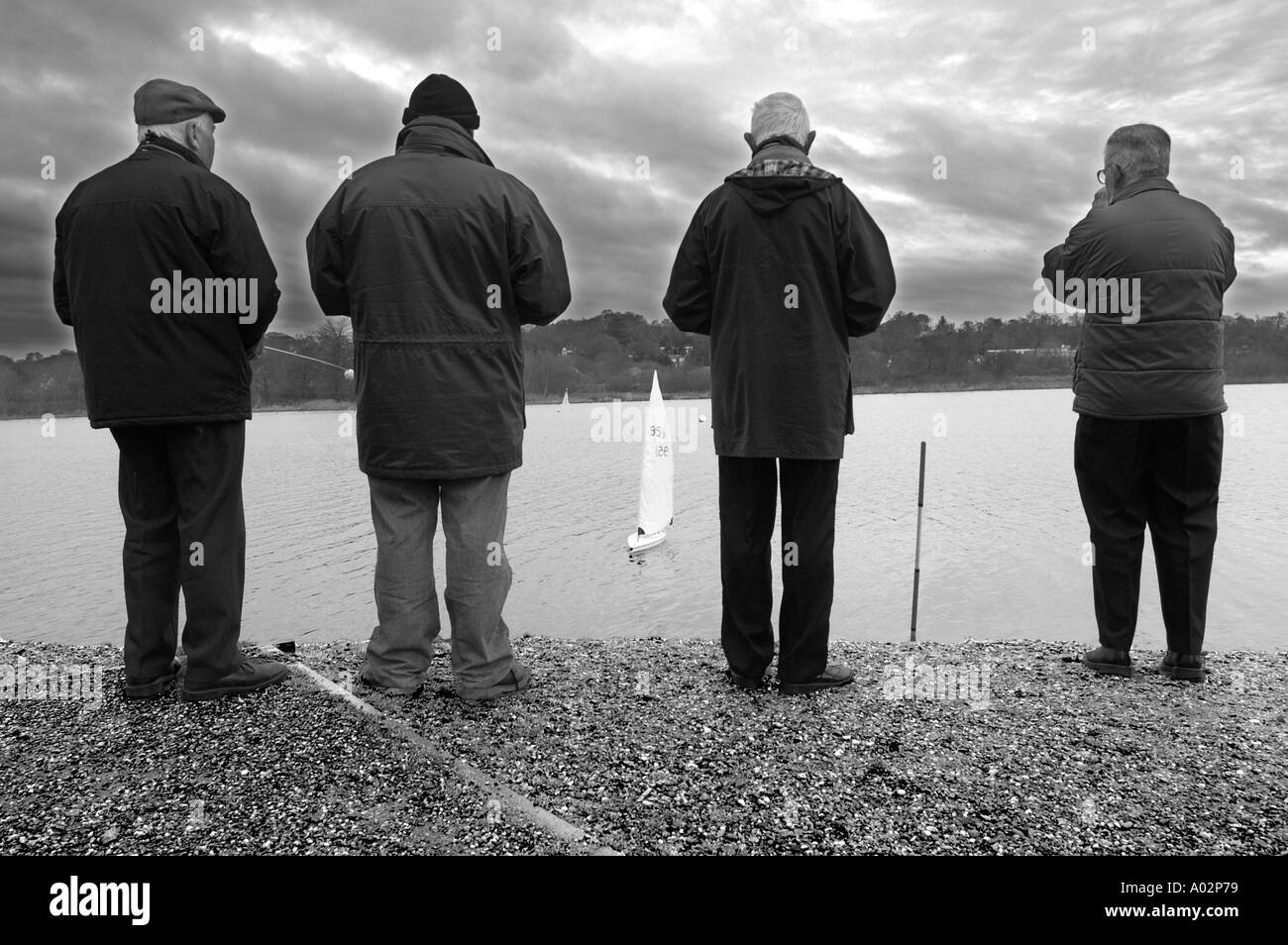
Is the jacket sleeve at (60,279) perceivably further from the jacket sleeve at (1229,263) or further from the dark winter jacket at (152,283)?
the jacket sleeve at (1229,263)

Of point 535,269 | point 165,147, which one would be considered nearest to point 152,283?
point 165,147

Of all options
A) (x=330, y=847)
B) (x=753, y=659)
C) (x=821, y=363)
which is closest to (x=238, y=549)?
(x=330, y=847)

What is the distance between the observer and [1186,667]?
4.54 m

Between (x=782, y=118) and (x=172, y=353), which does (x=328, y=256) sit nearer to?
(x=172, y=353)

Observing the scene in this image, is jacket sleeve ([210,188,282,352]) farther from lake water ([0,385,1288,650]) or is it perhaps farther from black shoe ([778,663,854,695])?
lake water ([0,385,1288,650])

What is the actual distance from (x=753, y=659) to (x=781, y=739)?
712 mm

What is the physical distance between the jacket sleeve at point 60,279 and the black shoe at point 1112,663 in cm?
542

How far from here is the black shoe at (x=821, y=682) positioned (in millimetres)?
4172

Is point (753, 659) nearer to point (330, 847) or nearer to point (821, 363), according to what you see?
point (821, 363)

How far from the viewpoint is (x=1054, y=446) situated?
5406 centimetres

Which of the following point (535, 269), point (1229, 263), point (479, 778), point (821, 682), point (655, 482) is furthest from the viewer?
point (655, 482)

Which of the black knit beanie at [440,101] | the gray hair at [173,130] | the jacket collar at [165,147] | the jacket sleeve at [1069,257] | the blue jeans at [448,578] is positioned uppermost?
the black knit beanie at [440,101]

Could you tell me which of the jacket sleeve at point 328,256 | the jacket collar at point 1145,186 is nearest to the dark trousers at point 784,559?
the jacket sleeve at point 328,256

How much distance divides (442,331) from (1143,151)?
12.3ft
